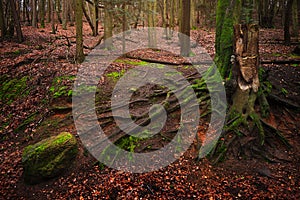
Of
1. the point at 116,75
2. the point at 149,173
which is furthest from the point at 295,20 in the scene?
the point at 149,173

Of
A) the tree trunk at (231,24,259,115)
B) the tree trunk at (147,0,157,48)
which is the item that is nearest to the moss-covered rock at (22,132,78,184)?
the tree trunk at (231,24,259,115)

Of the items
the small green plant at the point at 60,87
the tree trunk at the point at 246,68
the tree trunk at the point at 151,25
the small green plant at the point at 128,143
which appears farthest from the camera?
the tree trunk at the point at 151,25

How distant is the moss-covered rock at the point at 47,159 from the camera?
4828mm

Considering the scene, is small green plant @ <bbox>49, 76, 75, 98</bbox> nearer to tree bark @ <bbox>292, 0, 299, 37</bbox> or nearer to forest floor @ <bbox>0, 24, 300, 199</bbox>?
forest floor @ <bbox>0, 24, 300, 199</bbox>

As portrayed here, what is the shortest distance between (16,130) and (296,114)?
7.83m

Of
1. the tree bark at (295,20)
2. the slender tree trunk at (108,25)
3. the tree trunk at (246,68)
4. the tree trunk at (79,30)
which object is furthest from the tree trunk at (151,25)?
the tree trunk at (246,68)

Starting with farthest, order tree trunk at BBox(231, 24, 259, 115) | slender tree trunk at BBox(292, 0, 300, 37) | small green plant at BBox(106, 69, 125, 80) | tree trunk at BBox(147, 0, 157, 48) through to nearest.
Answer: tree trunk at BBox(147, 0, 157, 48) < slender tree trunk at BBox(292, 0, 300, 37) < small green plant at BBox(106, 69, 125, 80) < tree trunk at BBox(231, 24, 259, 115)

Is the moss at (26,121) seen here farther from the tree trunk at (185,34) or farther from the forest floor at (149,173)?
the tree trunk at (185,34)

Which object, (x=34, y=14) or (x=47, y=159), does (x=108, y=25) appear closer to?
(x=47, y=159)

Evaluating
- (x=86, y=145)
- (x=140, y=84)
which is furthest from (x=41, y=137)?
(x=140, y=84)

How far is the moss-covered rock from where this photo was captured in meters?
4.83

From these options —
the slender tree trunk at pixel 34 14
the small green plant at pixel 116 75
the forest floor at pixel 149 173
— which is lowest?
the forest floor at pixel 149 173

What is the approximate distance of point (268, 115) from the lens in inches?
212

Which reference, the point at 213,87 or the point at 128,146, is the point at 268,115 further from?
the point at 128,146
